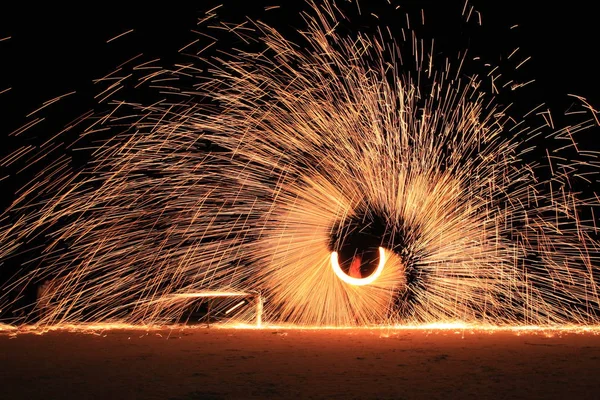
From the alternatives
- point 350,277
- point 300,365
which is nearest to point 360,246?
point 350,277

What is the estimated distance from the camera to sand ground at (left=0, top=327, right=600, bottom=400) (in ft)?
18.9

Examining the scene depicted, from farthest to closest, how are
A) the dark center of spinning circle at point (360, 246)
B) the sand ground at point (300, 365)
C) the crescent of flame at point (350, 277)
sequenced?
the dark center of spinning circle at point (360, 246) < the crescent of flame at point (350, 277) < the sand ground at point (300, 365)

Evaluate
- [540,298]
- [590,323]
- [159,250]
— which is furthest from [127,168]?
[590,323]

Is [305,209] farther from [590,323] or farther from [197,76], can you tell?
[590,323]

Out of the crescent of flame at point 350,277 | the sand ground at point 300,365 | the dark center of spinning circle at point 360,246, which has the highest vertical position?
the dark center of spinning circle at point 360,246

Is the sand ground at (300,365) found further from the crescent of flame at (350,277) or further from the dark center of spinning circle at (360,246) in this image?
the dark center of spinning circle at (360,246)

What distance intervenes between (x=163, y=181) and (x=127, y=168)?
53cm

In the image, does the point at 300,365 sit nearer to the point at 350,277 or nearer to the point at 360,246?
the point at 350,277

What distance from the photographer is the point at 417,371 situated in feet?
22.0

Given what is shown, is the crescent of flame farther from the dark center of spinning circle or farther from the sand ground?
the sand ground

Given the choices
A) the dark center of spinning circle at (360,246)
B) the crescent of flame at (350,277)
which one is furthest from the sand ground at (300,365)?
the dark center of spinning circle at (360,246)

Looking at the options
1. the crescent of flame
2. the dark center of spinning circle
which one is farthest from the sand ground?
the dark center of spinning circle

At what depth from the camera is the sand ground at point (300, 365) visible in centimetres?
577

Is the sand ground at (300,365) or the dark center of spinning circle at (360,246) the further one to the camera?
the dark center of spinning circle at (360,246)
